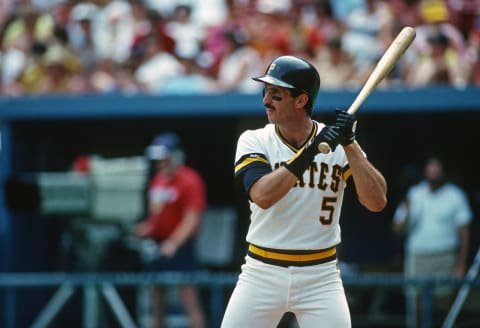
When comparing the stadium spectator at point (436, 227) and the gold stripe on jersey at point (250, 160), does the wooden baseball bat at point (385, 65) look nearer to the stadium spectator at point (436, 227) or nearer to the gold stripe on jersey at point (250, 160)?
the gold stripe on jersey at point (250, 160)

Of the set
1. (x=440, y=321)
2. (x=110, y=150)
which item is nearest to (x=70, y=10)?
(x=110, y=150)

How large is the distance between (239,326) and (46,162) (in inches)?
240

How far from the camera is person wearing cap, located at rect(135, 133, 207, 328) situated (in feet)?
29.0

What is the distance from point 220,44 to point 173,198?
7.10 ft

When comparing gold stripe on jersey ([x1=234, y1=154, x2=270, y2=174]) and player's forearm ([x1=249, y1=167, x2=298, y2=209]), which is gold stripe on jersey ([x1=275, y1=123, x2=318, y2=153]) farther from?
player's forearm ([x1=249, y1=167, x2=298, y2=209])

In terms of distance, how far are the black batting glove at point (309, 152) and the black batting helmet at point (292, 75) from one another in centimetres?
35

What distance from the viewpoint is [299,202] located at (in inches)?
184

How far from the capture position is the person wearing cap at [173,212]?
8836 mm

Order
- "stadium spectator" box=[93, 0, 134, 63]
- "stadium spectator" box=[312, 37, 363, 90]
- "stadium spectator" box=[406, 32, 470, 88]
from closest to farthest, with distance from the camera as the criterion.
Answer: "stadium spectator" box=[406, 32, 470, 88]
"stadium spectator" box=[312, 37, 363, 90]
"stadium spectator" box=[93, 0, 134, 63]

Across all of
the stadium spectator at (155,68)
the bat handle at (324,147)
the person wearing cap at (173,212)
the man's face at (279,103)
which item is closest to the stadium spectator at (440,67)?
the person wearing cap at (173,212)

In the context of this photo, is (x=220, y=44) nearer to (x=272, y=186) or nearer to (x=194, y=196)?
(x=194, y=196)

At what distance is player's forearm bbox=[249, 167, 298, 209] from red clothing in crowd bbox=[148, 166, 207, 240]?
14.4 feet

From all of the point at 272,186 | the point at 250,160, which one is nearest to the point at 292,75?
the point at 250,160

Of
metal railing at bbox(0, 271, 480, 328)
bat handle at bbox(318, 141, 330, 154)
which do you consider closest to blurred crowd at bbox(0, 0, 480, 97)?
metal railing at bbox(0, 271, 480, 328)
